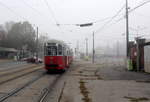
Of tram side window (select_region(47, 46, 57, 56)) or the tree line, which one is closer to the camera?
tram side window (select_region(47, 46, 57, 56))

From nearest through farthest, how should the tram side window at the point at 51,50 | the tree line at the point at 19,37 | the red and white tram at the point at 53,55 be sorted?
the red and white tram at the point at 53,55 < the tram side window at the point at 51,50 < the tree line at the point at 19,37

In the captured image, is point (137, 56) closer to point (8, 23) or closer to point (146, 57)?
point (146, 57)

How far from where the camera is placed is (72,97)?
1012 cm

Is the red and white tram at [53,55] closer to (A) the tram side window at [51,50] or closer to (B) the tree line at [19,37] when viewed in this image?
(A) the tram side window at [51,50]

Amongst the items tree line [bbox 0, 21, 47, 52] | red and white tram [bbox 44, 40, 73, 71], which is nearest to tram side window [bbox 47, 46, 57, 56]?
red and white tram [bbox 44, 40, 73, 71]

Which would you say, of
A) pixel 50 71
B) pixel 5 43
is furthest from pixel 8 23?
pixel 50 71

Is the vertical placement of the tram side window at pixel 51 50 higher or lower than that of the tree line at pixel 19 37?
lower

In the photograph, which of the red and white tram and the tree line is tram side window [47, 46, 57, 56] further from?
the tree line

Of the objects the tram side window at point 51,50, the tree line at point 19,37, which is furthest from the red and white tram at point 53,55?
the tree line at point 19,37

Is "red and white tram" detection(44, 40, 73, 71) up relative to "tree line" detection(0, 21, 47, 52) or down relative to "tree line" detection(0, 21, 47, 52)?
down

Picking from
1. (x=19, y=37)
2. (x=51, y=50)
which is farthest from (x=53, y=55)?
(x=19, y=37)

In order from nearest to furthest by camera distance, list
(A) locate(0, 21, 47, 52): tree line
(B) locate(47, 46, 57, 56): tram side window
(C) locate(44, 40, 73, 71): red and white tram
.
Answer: (C) locate(44, 40, 73, 71): red and white tram, (B) locate(47, 46, 57, 56): tram side window, (A) locate(0, 21, 47, 52): tree line

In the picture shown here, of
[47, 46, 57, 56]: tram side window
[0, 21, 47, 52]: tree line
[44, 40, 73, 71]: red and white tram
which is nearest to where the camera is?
[44, 40, 73, 71]: red and white tram

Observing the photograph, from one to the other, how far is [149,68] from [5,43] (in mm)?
67431
